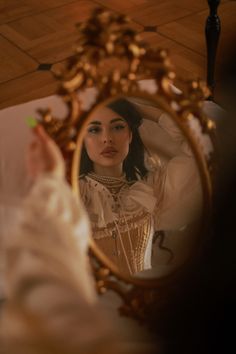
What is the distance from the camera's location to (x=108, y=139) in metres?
0.77

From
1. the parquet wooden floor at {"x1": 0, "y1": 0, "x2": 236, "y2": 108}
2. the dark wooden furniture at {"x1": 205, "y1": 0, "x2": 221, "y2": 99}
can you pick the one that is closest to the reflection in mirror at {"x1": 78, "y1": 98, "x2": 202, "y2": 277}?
the dark wooden furniture at {"x1": 205, "y1": 0, "x2": 221, "y2": 99}

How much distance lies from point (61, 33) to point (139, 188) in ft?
4.83

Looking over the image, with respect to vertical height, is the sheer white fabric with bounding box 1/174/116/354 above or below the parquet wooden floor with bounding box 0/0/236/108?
above

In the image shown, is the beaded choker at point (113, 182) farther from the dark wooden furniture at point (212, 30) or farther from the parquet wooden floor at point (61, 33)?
the parquet wooden floor at point (61, 33)

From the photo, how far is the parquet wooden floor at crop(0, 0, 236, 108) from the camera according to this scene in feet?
5.93

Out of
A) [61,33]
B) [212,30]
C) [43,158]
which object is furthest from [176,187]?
[61,33]

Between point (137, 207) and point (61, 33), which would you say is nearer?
point (137, 207)

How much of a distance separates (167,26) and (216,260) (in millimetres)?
1583

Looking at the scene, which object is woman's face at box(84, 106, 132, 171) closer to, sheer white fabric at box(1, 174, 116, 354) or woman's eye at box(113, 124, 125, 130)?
woman's eye at box(113, 124, 125, 130)

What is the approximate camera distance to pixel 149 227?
827mm

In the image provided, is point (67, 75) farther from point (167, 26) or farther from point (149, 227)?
point (167, 26)

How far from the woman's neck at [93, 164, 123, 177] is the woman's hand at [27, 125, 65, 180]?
237mm

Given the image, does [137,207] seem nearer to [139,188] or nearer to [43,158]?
[139,188]

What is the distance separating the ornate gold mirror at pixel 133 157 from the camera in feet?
1.87
